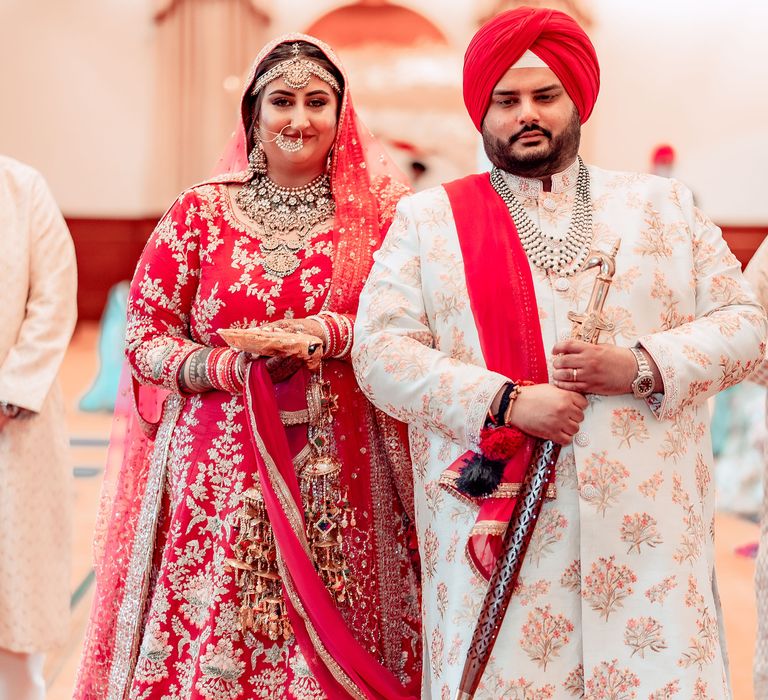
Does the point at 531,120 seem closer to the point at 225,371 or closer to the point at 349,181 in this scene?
the point at 349,181

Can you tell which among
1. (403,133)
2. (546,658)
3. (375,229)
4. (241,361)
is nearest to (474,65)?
(375,229)

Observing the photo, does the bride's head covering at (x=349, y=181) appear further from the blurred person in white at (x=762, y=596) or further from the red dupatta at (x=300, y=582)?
the blurred person in white at (x=762, y=596)

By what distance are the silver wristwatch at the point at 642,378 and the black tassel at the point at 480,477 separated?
0.25 metres

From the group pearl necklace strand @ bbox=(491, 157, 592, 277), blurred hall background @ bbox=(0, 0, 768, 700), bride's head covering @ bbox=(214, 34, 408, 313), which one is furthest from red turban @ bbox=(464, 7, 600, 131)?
blurred hall background @ bbox=(0, 0, 768, 700)

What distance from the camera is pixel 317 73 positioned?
2.46 metres

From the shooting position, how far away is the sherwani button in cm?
187

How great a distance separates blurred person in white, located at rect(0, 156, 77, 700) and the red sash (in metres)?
1.38

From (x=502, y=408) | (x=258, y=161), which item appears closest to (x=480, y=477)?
(x=502, y=408)

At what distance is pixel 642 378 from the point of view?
1.83 metres

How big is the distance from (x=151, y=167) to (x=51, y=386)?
25.1 feet

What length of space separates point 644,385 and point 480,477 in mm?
303

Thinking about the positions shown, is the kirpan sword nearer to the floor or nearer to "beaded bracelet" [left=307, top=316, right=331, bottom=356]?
"beaded bracelet" [left=307, top=316, right=331, bottom=356]

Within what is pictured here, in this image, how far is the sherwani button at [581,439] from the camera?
187 cm

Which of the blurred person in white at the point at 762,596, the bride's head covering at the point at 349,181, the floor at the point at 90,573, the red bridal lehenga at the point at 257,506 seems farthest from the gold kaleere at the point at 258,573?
the floor at the point at 90,573
